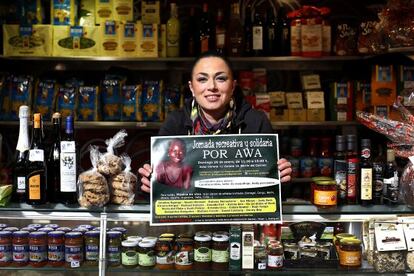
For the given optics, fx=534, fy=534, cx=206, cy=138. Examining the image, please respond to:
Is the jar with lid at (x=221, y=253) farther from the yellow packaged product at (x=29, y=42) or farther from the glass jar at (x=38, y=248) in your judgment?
the yellow packaged product at (x=29, y=42)

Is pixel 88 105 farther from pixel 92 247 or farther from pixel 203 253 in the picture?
pixel 203 253

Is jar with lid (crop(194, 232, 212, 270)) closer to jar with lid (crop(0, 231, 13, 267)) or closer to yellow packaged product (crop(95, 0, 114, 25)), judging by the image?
jar with lid (crop(0, 231, 13, 267))

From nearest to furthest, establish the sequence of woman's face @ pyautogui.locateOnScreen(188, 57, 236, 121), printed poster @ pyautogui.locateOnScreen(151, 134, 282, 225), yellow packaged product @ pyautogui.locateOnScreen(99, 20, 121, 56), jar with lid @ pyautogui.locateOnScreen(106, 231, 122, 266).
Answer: printed poster @ pyautogui.locateOnScreen(151, 134, 282, 225)
jar with lid @ pyautogui.locateOnScreen(106, 231, 122, 266)
woman's face @ pyautogui.locateOnScreen(188, 57, 236, 121)
yellow packaged product @ pyautogui.locateOnScreen(99, 20, 121, 56)

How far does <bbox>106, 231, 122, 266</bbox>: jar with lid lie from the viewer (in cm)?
198

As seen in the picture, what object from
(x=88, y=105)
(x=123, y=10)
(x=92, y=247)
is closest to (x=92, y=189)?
(x=92, y=247)

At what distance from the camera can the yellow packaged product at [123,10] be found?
14.8ft

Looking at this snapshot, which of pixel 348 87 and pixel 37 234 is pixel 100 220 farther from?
pixel 348 87

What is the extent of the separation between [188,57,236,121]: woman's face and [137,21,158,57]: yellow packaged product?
219cm

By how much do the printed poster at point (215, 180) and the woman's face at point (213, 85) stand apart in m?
0.40

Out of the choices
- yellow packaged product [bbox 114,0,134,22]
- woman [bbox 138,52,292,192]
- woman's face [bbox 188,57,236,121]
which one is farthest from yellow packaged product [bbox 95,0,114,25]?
woman's face [bbox 188,57,236,121]

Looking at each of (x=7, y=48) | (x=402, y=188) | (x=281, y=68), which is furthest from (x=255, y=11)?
(x=402, y=188)

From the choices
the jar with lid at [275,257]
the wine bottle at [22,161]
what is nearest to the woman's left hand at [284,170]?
the jar with lid at [275,257]

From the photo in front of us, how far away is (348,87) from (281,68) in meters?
0.72

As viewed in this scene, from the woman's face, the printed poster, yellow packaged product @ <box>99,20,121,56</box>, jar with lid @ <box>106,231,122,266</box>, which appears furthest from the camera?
yellow packaged product @ <box>99,20,121,56</box>
